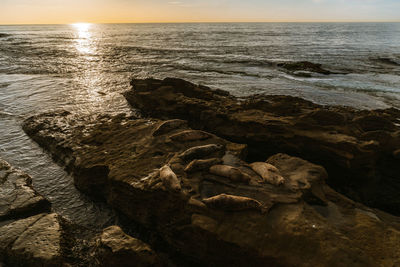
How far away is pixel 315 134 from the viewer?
6.88 metres

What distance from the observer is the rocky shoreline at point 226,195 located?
12.3 feet

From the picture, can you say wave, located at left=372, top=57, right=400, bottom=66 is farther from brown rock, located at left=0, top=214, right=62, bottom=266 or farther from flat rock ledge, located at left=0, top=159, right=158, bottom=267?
brown rock, located at left=0, top=214, right=62, bottom=266

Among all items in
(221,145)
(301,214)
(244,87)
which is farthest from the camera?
(244,87)

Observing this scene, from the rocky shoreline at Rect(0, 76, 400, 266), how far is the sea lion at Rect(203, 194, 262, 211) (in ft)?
0.05

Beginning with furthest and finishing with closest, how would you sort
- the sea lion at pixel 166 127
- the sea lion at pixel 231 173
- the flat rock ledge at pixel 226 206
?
the sea lion at pixel 166 127 → the sea lion at pixel 231 173 → the flat rock ledge at pixel 226 206

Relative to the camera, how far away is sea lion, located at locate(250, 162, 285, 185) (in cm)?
465

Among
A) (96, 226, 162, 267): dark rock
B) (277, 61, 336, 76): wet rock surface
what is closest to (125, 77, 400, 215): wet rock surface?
(96, 226, 162, 267): dark rock

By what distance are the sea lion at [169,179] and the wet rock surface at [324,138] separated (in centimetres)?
334

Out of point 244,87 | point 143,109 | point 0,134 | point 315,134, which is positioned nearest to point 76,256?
point 315,134

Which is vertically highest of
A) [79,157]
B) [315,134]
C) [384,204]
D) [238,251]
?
[315,134]

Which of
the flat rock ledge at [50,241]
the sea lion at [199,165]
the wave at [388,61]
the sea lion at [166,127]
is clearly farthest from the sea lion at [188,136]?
the wave at [388,61]

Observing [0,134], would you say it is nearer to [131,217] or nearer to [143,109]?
[143,109]

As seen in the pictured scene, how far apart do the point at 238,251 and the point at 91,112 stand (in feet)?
30.2

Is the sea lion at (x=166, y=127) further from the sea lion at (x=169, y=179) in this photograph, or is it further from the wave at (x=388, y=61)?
the wave at (x=388, y=61)
